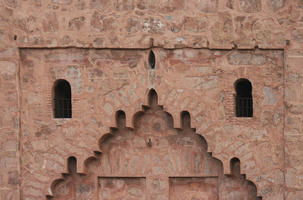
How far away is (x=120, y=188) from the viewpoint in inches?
659

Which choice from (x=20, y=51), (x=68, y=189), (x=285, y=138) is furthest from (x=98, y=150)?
(x=285, y=138)

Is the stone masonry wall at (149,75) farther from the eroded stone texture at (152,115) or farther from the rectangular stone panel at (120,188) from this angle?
the rectangular stone panel at (120,188)

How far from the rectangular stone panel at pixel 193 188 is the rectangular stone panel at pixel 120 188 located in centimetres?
57

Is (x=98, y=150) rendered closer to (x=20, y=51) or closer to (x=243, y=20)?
(x=20, y=51)

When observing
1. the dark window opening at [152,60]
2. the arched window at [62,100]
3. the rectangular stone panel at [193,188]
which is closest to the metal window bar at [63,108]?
the arched window at [62,100]

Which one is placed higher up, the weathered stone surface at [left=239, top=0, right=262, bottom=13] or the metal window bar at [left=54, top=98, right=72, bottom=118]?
the weathered stone surface at [left=239, top=0, right=262, bottom=13]

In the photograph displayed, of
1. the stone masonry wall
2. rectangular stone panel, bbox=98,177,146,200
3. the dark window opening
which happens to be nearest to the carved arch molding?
rectangular stone panel, bbox=98,177,146,200

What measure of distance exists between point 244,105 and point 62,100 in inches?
128

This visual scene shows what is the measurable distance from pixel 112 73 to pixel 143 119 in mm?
978

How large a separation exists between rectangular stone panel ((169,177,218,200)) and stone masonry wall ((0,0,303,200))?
1.88ft

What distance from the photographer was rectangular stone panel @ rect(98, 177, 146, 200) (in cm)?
1670

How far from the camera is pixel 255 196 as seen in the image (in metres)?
16.2

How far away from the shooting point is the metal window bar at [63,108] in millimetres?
16812

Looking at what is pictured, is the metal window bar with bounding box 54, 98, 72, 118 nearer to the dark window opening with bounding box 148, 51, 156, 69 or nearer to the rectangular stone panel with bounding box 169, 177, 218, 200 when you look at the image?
the dark window opening with bounding box 148, 51, 156, 69
